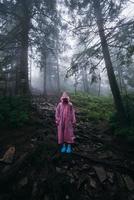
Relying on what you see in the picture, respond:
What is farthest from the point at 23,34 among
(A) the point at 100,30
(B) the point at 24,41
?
(A) the point at 100,30

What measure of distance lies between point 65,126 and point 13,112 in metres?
2.72

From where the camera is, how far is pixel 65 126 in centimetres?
805

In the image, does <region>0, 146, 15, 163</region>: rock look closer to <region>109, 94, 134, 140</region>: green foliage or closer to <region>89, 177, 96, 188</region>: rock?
<region>89, 177, 96, 188</region>: rock

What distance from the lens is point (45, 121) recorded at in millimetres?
10305

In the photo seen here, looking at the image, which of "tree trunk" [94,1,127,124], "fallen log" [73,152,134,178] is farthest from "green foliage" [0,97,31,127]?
"tree trunk" [94,1,127,124]

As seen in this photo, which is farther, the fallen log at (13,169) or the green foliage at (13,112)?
the green foliage at (13,112)

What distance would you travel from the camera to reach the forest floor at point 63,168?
242 inches

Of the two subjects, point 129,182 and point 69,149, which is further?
point 69,149

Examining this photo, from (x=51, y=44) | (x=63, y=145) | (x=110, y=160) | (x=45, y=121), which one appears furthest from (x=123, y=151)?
(x=51, y=44)

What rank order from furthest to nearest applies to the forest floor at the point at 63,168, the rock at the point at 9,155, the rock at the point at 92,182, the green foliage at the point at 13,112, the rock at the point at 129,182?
1. the green foliage at the point at 13,112
2. the rock at the point at 9,155
3. the rock at the point at 129,182
4. the rock at the point at 92,182
5. the forest floor at the point at 63,168

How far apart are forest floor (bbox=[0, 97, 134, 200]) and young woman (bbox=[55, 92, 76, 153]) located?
0.33 meters

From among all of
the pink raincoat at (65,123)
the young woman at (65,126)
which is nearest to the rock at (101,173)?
the young woman at (65,126)

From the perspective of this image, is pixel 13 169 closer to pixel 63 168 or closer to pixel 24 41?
pixel 63 168

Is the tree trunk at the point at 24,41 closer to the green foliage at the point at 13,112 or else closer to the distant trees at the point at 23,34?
the distant trees at the point at 23,34
